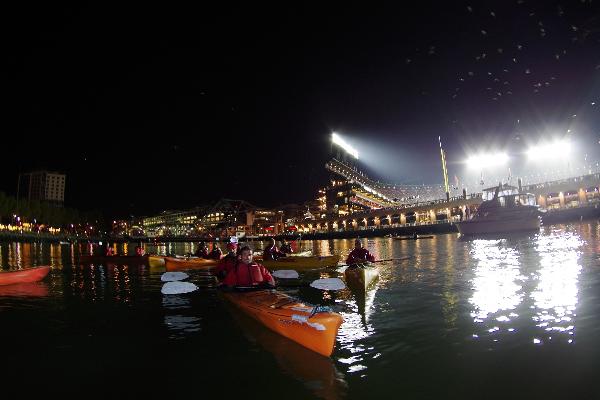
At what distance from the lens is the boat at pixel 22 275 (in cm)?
2197

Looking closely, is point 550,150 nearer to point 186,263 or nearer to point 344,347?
point 186,263

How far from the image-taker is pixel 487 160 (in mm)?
90625

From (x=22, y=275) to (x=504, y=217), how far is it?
192ft

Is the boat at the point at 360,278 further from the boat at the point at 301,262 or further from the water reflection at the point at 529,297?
the boat at the point at 301,262

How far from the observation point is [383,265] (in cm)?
2698

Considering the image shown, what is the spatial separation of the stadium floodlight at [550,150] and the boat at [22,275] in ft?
290

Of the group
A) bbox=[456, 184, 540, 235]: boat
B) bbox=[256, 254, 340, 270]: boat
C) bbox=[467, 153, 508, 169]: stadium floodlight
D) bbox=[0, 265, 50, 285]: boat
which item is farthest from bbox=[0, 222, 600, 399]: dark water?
bbox=[467, 153, 508, 169]: stadium floodlight

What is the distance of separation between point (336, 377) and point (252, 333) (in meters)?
3.70

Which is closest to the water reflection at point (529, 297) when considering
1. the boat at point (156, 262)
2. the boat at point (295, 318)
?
the boat at point (295, 318)

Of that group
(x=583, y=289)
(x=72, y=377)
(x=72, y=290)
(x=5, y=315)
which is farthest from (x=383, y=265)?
(x=72, y=377)

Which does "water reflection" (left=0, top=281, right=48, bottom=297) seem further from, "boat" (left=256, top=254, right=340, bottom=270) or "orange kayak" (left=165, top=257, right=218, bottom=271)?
"boat" (left=256, top=254, right=340, bottom=270)

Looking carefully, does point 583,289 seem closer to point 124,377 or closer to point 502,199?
point 124,377

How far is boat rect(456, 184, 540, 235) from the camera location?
61.3 meters

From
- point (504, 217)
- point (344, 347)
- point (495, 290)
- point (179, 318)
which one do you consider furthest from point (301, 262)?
point (504, 217)
